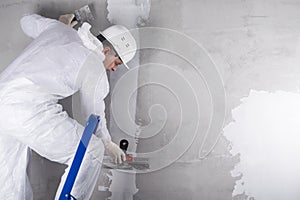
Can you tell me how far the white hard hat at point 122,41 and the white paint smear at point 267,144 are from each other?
65cm

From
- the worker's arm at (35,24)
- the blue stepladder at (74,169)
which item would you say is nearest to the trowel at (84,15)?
the worker's arm at (35,24)

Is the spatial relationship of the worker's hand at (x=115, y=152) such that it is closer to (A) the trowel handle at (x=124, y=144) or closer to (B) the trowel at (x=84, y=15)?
(A) the trowel handle at (x=124, y=144)

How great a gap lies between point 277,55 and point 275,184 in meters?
0.69

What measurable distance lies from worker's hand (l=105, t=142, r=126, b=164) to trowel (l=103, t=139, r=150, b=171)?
0.06 meters

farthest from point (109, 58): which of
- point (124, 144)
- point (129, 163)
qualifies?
point (129, 163)

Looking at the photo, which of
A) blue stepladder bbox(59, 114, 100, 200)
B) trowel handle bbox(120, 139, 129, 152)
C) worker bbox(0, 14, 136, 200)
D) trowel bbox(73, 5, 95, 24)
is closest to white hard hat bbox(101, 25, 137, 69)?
worker bbox(0, 14, 136, 200)

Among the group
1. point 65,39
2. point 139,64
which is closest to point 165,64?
point 139,64

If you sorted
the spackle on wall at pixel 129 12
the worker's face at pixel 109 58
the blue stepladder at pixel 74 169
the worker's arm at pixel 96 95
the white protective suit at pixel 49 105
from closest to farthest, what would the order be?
the blue stepladder at pixel 74 169 → the white protective suit at pixel 49 105 → the worker's arm at pixel 96 95 → the worker's face at pixel 109 58 → the spackle on wall at pixel 129 12

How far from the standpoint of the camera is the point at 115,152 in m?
2.05

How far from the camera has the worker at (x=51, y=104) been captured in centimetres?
182

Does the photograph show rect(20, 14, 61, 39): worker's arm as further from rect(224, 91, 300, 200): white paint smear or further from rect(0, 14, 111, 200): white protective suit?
rect(224, 91, 300, 200): white paint smear

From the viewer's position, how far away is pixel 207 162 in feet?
7.43

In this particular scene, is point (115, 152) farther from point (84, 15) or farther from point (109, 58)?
point (84, 15)

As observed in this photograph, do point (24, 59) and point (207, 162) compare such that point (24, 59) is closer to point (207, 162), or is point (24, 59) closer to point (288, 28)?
point (207, 162)
